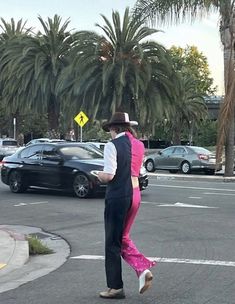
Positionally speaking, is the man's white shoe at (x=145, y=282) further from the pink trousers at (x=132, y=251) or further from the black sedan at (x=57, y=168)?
the black sedan at (x=57, y=168)

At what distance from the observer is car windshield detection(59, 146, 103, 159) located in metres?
17.2

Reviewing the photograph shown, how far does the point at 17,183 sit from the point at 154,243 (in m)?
9.23

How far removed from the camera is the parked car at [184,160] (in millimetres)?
28141

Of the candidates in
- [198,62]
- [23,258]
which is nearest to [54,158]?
[23,258]

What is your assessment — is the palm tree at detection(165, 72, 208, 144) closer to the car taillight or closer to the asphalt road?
the car taillight

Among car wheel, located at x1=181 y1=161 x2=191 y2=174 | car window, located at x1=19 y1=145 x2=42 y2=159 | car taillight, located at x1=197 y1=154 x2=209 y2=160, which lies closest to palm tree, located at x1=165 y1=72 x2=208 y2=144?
car wheel, located at x1=181 y1=161 x2=191 y2=174

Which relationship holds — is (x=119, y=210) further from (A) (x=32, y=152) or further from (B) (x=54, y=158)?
(A) (x=32, y=152)

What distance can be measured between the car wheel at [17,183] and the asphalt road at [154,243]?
0.24 meters

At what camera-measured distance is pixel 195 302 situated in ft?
19.7

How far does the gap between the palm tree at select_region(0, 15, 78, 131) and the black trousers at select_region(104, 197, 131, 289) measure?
37.2 m

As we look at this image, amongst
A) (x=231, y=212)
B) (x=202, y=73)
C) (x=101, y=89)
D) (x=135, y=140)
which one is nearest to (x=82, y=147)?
(x=231, y=212)

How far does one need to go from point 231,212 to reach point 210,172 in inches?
598

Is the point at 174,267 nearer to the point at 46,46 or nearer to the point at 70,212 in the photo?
the point at 70,212

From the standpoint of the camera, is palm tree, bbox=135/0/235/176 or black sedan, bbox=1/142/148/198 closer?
black sedan, bbox=1/142/148/198
